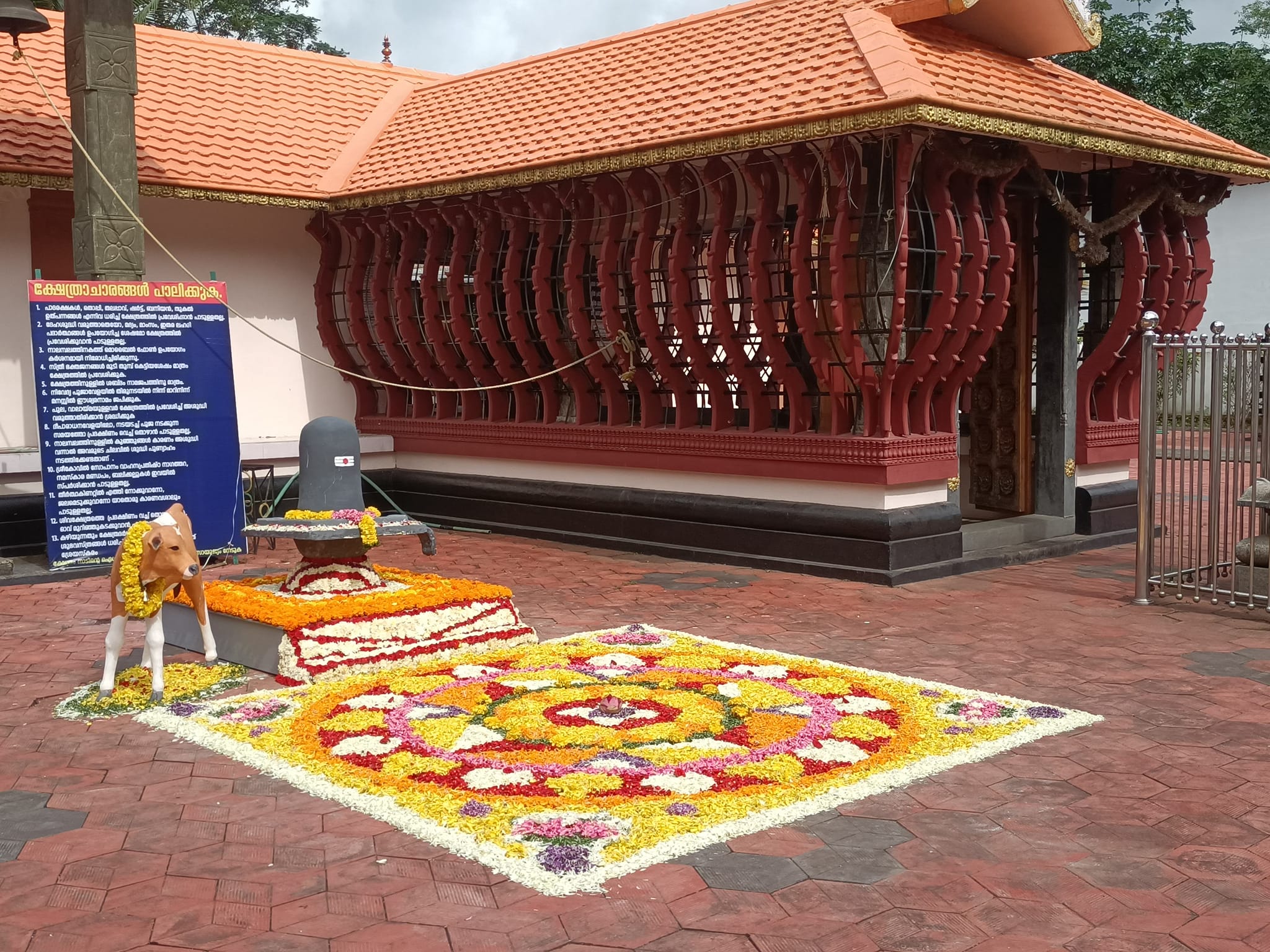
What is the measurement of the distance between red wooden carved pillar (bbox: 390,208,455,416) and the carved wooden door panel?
15.7 feet

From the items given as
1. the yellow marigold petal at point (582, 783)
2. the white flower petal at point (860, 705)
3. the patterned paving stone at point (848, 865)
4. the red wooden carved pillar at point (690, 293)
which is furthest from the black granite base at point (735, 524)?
the patterned paving stone at point (848, 865)

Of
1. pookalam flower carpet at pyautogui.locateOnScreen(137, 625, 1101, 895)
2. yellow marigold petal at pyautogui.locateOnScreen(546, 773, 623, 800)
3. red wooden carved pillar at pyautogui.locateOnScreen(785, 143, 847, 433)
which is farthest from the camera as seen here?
red wooden carved pillar at pyautogui.locateOnScreen(785, 143, 847, 433)

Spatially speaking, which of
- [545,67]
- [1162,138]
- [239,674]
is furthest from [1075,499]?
[239,674]

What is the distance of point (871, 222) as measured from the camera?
8719mm

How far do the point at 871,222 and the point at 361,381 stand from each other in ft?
20.3

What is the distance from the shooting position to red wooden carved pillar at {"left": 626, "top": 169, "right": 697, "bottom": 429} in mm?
10094

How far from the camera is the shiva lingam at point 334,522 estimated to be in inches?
269

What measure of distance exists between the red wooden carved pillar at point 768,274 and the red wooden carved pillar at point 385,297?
4320 mm

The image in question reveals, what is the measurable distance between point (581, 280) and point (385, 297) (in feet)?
8.49

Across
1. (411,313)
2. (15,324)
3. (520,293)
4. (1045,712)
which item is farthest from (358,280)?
(1045,712)

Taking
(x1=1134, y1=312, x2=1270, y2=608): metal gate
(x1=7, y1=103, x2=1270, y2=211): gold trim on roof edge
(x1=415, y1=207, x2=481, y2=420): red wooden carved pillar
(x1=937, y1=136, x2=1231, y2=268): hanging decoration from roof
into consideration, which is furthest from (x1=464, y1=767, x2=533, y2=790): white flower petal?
(x1=415, y1=207, x2=481, y2=420): red wooden carved pillar

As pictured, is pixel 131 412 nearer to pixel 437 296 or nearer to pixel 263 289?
pixel 437 296

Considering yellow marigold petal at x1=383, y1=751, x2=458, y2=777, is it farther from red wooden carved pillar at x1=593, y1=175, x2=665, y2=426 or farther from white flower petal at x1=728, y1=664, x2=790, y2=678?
red wooden carved pillar at x1=593, y1=175, x2=665, y2=426

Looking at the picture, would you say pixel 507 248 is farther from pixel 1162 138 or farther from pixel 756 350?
pixel 1162 138
